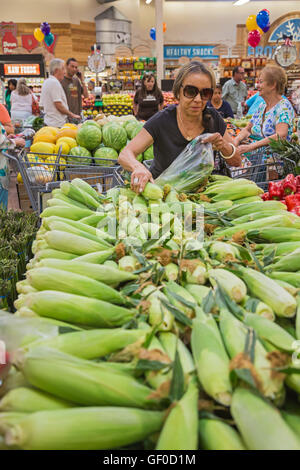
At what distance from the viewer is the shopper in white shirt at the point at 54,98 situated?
6176mm

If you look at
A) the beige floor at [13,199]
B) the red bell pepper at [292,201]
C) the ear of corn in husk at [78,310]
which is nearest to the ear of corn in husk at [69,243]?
the ear of corn in husk at [78,310]

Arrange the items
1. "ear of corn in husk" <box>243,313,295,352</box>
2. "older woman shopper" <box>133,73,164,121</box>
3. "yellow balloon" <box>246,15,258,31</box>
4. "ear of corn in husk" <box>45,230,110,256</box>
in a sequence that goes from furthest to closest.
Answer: "yellow balloon" <box>246,15,258,31</box>
"older woman shopper" <box>133,73,164,121</box>
"ear of corn in husk" <box>45,230,110,256</box>
"ear of corn in husk" <box>243,313,295,352</box>

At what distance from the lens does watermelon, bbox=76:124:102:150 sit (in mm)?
4004

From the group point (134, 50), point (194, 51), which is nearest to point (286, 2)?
point (194, 51)

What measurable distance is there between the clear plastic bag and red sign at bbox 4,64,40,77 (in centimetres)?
1222

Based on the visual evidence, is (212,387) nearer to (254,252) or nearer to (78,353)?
(78,353)

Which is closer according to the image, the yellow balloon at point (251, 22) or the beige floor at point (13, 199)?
the beige floor at point (13, 199)

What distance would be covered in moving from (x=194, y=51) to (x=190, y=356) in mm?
21022

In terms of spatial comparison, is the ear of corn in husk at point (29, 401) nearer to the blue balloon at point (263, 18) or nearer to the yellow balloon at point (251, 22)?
the blue balloon at point (263, 18)

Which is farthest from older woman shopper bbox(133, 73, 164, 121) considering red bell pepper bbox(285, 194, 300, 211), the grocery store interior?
red bell pepper bbox(285, 194, 300, 211)

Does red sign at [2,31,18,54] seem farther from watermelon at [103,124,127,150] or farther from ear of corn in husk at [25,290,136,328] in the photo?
ear of corn in husk at [25,290,136,328]

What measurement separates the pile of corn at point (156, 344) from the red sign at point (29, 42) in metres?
19.1

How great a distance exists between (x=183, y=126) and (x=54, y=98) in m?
4.30

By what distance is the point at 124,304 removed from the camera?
114cm
